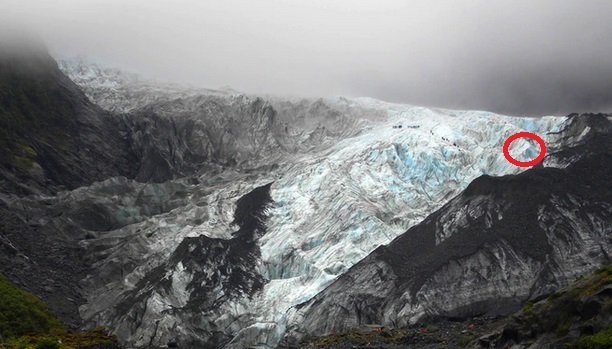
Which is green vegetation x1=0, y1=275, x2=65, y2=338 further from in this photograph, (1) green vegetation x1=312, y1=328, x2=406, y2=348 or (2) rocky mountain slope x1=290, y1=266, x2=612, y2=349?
(2) rocky mountain slope x1=290, y1=266, x2=612, y2=349

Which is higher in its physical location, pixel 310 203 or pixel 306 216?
pixel 310 203

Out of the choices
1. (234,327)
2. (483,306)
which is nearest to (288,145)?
(234,327)

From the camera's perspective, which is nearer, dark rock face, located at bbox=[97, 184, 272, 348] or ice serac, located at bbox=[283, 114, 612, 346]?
ice serac, located at bbox=[283, 114, 612, 346]

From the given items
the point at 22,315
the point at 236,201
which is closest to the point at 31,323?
the point at 22,315

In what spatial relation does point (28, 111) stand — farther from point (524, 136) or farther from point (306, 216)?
point (524, 136)

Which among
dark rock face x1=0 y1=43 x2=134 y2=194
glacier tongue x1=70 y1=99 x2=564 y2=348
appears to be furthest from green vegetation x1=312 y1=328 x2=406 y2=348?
dark rock face x1=0 y1=43 x2=134 y2=194
